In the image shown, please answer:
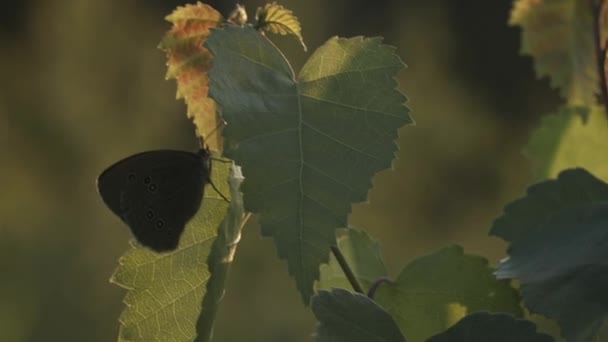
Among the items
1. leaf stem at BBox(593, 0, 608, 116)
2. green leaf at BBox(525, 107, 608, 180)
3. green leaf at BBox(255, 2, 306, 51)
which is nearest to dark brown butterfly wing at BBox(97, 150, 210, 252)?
green leaf at BBox(255, 2, 306, 51)

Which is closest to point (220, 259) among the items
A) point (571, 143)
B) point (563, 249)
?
point (563, 249)

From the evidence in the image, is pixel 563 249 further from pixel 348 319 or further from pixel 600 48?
pixel 600 48

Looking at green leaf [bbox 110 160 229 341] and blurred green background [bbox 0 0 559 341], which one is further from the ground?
blurred green background [bbox 0 0 559 341]

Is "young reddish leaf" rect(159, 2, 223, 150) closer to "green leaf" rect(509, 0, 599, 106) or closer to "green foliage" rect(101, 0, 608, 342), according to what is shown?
"green foliage" rect(101, 0, 608, 342)

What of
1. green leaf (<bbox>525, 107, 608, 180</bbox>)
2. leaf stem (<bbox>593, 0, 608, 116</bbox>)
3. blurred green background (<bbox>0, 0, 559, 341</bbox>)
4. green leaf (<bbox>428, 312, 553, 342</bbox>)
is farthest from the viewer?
blurred green background (<bbox>0, 0, 559, 341</bbox>)

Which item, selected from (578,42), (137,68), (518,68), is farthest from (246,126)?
(518,68)

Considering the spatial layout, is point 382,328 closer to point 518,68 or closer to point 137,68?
point 137,68
